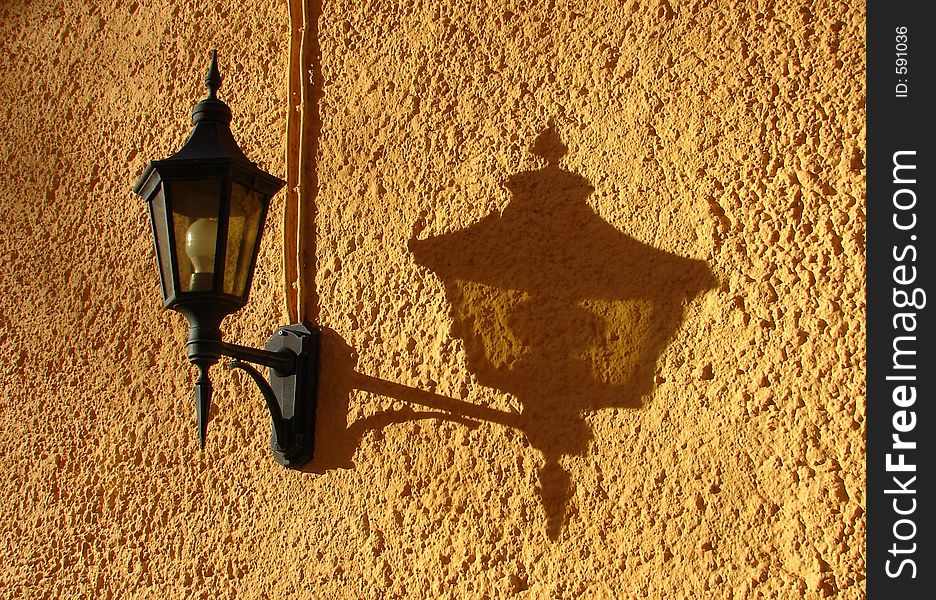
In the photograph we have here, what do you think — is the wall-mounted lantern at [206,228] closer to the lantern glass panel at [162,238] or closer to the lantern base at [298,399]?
the lantern glass panel at [162,238]

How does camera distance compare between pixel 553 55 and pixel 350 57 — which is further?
pixel 350 57

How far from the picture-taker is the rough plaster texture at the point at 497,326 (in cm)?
169

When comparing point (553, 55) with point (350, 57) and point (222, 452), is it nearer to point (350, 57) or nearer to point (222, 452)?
point (350, 57)

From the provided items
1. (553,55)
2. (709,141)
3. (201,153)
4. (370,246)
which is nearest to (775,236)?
(709,141)

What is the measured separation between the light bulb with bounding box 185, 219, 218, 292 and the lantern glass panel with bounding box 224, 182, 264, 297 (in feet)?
0.10

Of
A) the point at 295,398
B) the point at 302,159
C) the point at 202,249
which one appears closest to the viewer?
the point at 202,249

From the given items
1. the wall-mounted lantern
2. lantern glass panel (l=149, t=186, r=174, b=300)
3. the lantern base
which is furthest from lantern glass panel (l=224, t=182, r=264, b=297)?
the lantern base

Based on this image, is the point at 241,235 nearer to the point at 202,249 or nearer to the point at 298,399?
the point at 202,249

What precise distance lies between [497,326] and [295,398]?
48 centimetres

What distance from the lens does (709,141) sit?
182 centimetres

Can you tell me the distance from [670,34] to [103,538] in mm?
1804

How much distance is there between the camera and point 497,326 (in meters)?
2.01

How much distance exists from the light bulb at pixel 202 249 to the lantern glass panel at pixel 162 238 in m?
0.05

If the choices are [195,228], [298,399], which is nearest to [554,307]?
[298,399]
